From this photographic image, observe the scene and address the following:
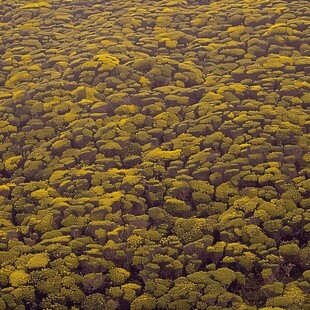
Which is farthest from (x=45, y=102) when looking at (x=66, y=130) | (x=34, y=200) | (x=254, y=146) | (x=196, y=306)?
(x=196, y=306)

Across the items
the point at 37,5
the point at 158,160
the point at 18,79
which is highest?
the point at 37,5

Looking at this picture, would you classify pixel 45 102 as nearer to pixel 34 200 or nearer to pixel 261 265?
pixel 34 200

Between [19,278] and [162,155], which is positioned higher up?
[162,155]

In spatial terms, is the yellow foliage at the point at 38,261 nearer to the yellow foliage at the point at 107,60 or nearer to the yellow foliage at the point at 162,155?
the yellow foliage at the point at 162,155

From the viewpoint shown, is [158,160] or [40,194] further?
[158,160]

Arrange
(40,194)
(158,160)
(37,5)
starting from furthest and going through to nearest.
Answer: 1. (37,5)
2. (158,160)
3. (40,194)

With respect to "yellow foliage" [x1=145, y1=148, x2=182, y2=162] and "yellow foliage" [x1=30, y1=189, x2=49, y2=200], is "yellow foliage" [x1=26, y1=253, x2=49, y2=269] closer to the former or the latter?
"yellow foliage" [x1=30, y1=189, x2=49, y2=200]

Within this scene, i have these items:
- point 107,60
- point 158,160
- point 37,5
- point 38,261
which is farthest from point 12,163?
point 37,5

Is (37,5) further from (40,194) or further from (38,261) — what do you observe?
(38,261)
